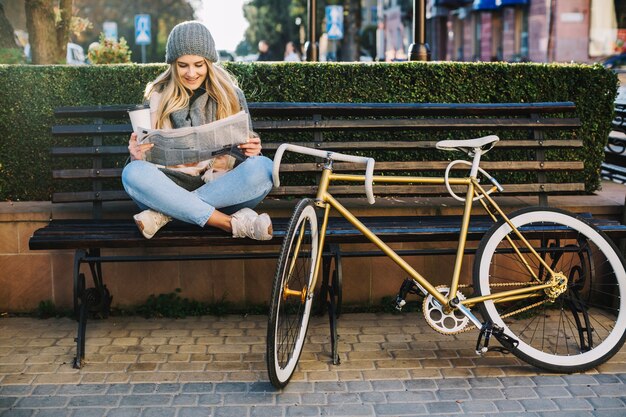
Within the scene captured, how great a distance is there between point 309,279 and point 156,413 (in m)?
1.00

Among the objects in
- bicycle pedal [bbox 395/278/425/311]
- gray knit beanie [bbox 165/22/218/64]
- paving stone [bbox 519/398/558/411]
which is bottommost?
paving stone [bbox 519/398/558/411]

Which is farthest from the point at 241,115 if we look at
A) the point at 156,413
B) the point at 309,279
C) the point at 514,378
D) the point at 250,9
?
the point at 250,9

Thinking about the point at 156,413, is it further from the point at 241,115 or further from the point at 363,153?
the point at 363,153

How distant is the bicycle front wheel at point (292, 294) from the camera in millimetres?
4344

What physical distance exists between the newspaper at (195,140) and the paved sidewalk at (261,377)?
1.08 metres

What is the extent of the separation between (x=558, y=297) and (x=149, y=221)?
7.28ft

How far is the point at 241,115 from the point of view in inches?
193

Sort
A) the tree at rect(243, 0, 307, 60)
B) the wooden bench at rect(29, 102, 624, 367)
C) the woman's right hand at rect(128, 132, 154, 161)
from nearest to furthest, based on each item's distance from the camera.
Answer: the woman's right hand at rect(128, 132, 154, 161) < the wooden bench at rect(29, 102, 624, 367) < the tree at rect(243, 0, 307, 60)

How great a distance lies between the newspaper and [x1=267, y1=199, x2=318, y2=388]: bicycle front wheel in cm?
64

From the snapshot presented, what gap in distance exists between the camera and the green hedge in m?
6.45

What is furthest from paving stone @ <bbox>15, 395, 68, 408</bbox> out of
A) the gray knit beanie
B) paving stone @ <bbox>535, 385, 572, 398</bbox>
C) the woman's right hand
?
paving stone @ <bbox>535, 385, 572, 398</bbox>

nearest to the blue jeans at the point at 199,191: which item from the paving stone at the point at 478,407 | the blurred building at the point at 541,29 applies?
→ the paving stone at the point at 478,407

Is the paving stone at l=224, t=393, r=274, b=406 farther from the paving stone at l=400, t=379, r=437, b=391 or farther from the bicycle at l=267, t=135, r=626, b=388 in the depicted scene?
the paving stone at l=400, t=379, r=437, b=391

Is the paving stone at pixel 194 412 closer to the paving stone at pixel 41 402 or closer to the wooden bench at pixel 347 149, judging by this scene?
the paving stone at pixel 41 402
